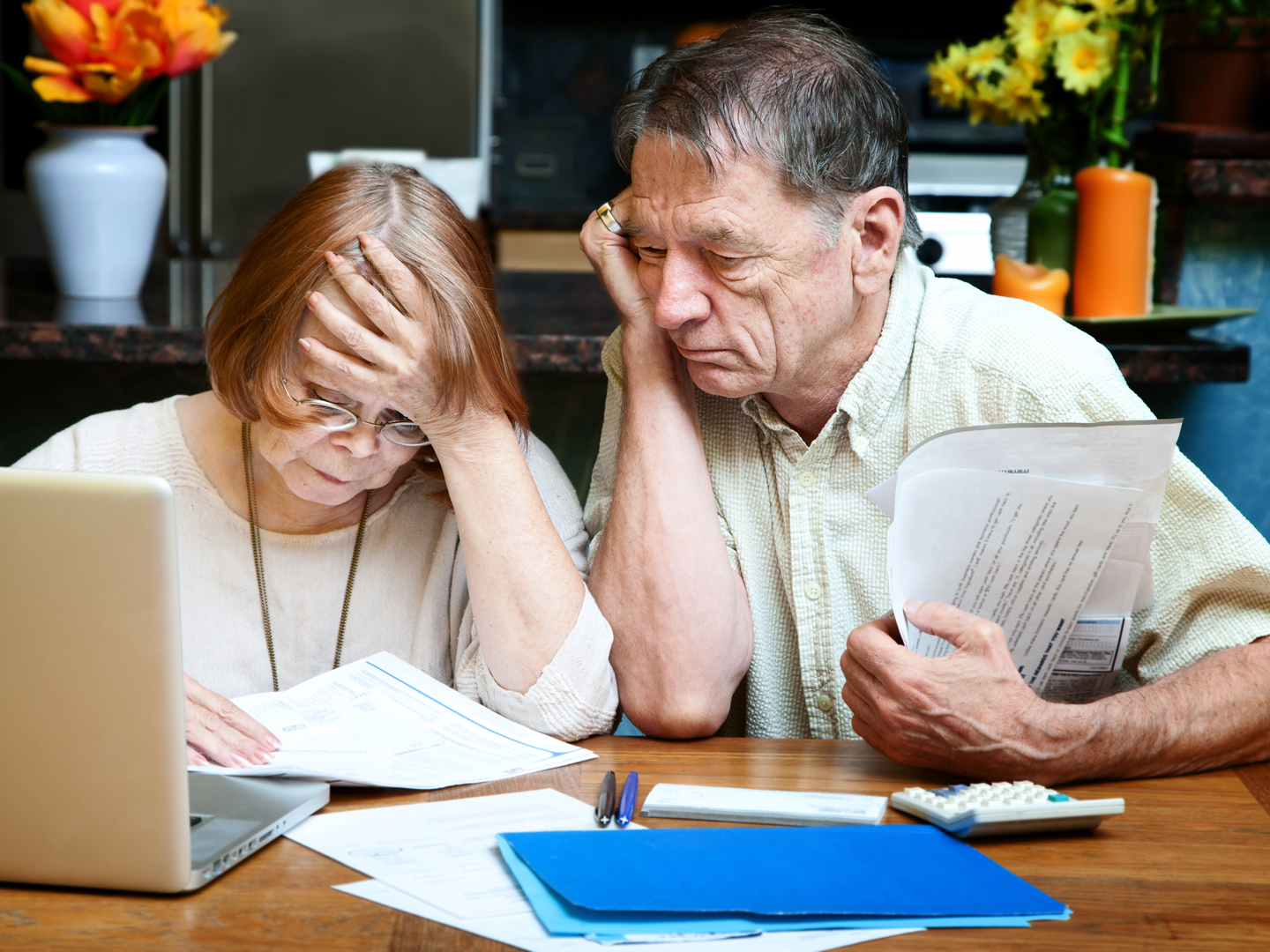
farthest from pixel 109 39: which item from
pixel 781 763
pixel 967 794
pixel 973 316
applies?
pixel 967 794

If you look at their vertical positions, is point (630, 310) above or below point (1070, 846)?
above

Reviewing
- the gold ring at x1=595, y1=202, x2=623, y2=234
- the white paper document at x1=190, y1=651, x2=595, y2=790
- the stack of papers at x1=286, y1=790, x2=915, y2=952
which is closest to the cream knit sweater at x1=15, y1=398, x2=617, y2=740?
the white paper document at x1=190, y1=651, x2=595, y2=790

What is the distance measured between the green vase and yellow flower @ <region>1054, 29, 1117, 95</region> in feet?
0.48

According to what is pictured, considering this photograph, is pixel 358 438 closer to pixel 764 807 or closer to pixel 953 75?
pixel 764 807

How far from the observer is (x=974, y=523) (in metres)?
1.03

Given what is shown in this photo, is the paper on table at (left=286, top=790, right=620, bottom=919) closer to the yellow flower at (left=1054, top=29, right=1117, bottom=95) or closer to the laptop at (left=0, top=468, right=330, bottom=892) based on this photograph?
the laptop at (left=0, top=468, right=330, bottom=892)

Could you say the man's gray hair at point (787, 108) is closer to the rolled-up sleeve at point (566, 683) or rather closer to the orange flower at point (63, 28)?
the rolled-up sleeve at point (566, 683)

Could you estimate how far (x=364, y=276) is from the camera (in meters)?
1.15

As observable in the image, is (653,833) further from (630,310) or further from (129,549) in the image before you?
(630,310)

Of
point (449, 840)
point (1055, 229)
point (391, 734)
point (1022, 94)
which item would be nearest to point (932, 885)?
point (449, 840)

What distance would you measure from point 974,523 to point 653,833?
1.21 feet

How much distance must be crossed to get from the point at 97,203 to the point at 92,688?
4.13ft

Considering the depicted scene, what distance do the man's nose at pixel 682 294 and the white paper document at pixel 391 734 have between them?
0.39 m

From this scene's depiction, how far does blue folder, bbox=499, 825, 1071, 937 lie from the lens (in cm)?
76
